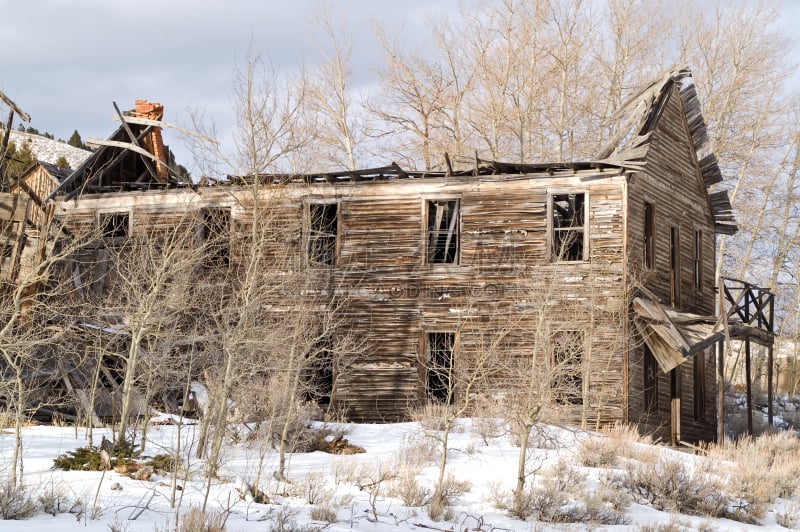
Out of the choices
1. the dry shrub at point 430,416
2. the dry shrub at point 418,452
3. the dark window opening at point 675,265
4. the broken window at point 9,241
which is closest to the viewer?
the dry shrub at point 418,452

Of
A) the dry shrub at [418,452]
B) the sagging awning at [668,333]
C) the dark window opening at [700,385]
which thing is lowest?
the dry shrub at [418,452]

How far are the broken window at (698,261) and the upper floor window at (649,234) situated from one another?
360 cm

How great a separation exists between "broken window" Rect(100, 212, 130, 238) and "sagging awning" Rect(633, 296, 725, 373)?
13853 mm

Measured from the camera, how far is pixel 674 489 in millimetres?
14383

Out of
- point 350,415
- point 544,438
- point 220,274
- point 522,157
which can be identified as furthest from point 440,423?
point 522,157

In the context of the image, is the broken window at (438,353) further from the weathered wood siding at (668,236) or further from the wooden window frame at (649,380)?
the wooden window frame at (649,380)

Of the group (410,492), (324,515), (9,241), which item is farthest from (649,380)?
(9,241)

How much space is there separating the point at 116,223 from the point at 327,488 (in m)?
15.5

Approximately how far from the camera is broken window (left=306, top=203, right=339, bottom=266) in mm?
23000

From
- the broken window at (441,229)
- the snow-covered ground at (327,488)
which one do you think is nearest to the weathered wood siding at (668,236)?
→ the broken window at (441,229)

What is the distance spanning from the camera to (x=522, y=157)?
35.1 metres

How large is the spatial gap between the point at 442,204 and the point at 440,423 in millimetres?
6319

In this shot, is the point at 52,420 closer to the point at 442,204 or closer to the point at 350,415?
the point at 350,415

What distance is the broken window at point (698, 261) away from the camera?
2592 centimetres
